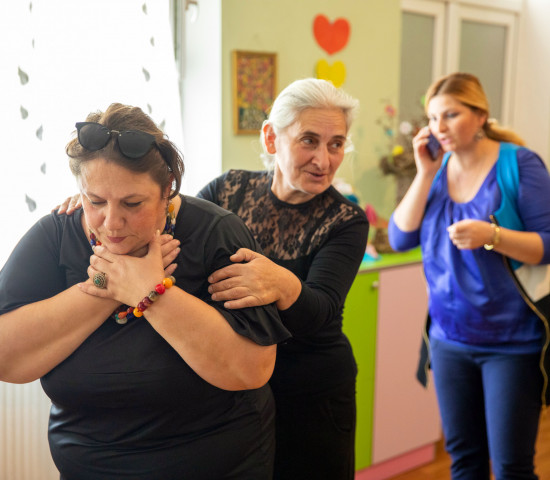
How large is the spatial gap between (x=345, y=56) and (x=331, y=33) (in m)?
0.15

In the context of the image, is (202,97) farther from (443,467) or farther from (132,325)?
(443,467)

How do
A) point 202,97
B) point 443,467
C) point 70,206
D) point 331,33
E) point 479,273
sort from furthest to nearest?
→ point 443,467
point 331,33
point 202,97
point 479,273
point 70,206

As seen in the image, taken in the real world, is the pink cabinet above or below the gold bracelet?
below

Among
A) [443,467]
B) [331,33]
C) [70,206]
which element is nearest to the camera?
[70,206]

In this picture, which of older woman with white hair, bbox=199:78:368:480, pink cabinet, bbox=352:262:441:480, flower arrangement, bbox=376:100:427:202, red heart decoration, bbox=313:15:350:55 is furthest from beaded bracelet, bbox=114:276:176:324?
flower arrangement, bbox=376:100:427:202

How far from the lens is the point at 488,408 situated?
1.97 m

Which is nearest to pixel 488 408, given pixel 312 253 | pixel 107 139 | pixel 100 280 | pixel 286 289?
pixel 312 253

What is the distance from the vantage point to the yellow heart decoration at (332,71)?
2818mm

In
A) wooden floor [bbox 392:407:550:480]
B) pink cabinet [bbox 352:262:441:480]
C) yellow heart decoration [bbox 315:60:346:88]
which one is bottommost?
wooden floor [bbox 392:407:550:480]

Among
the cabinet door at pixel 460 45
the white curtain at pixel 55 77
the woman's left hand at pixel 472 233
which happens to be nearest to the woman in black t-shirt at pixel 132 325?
the white curtain at pixel 55 77

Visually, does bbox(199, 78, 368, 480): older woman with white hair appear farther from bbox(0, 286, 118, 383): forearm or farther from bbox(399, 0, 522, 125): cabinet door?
bbox(399, 0, 522, 125): cabinet door

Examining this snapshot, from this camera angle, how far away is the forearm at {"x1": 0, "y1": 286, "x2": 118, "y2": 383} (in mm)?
1148

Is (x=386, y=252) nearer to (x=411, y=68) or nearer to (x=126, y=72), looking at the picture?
(x=411, y=68)

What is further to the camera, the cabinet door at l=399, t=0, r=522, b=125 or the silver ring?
the cabinet door at l=399, t=0, r=522, b=125
